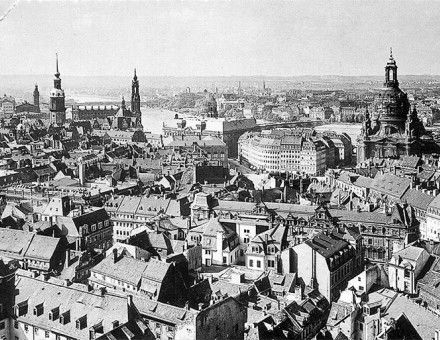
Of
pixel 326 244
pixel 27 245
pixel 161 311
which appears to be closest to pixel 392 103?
pixel 326 244

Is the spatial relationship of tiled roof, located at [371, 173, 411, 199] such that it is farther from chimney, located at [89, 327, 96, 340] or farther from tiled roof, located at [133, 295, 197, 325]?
chimney, located at [89, 327, 96, 340]

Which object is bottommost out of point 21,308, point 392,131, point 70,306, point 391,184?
point 21,308

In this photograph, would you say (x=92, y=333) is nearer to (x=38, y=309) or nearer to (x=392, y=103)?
(x=38, y=309)

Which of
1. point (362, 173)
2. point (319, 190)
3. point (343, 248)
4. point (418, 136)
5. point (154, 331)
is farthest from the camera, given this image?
point (418, 136)

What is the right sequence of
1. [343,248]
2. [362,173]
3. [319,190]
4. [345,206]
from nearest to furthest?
[343,248] < [345,206] < [319,190] < [362,173]

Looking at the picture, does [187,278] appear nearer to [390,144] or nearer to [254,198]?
[254,198]

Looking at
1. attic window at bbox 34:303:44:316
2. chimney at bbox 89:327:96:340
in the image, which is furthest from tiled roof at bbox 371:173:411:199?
chimney at bbox 89:327:96:340

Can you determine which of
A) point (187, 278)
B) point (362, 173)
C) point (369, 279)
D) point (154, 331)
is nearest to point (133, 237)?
point (187, 278)

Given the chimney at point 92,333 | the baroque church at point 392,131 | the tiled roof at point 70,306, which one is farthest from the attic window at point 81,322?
the baroque church at point 392,131

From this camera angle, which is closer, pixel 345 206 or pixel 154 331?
pixel 154 331
